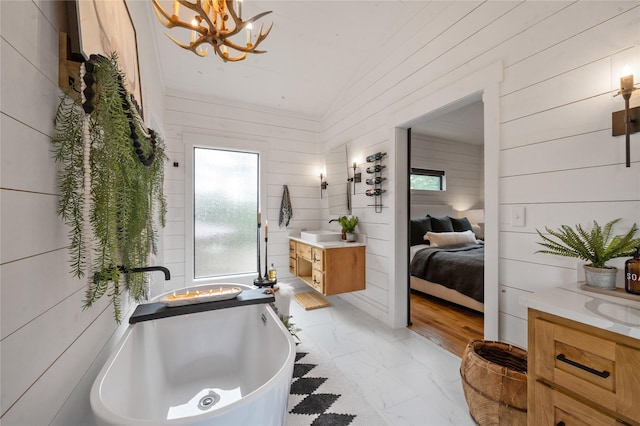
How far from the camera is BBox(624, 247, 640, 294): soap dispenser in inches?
43.1

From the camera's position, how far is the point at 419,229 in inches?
174

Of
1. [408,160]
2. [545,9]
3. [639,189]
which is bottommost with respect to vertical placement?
[639,189]

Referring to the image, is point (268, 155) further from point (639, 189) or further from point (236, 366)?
point (639, 189)

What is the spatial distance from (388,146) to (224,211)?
2.44 meters

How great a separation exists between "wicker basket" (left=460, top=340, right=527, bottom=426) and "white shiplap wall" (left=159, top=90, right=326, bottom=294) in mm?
2893

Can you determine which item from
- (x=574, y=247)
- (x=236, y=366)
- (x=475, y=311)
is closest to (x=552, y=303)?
(x=574, y=247)

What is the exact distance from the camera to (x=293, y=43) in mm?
2809

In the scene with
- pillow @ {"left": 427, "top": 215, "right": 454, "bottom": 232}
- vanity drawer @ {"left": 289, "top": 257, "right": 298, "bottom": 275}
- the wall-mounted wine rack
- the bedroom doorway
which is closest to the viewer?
the wall-mounted wine rack

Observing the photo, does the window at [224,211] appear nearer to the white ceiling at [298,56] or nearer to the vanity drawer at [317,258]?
the white ceiling at [298,56]

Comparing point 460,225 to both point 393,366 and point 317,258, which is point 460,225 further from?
point 393,366

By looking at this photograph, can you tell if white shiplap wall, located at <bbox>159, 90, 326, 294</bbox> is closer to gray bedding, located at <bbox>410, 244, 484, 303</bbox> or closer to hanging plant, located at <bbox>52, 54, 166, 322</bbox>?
gray bedding, located at <bbox>410, 244, 484, 303</bbox>

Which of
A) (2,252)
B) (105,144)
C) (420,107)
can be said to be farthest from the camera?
(420,107)

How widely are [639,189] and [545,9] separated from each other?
1.17m

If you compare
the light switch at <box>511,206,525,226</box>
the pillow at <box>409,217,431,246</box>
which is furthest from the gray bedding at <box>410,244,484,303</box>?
the light switch at <box>511,206,525,226</box>
